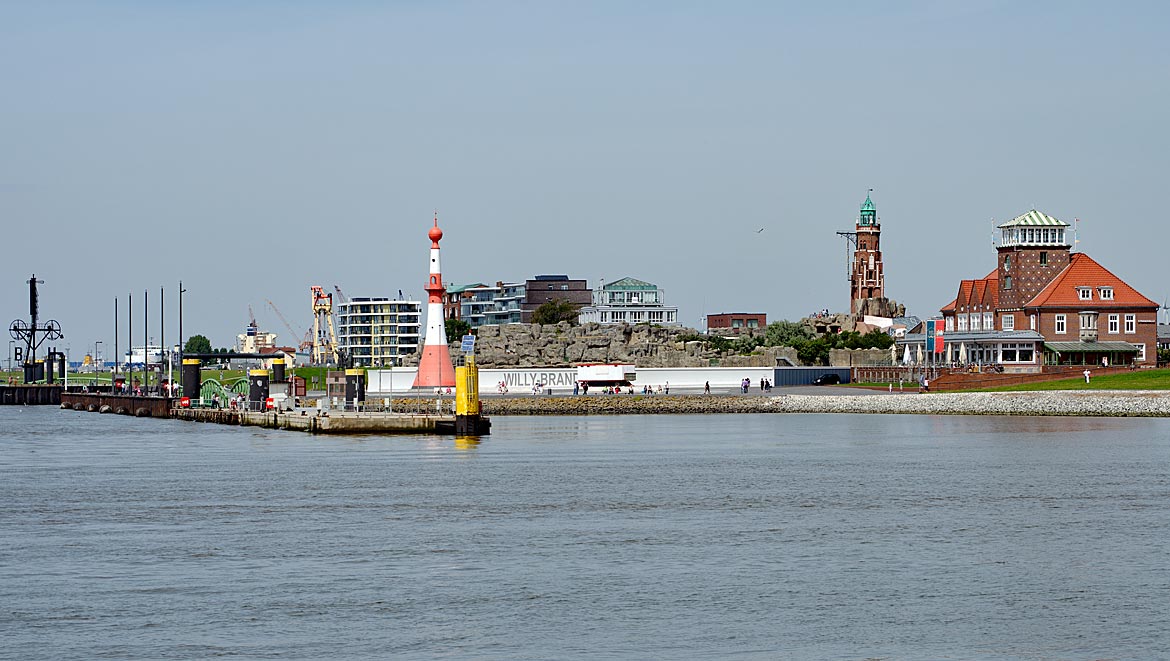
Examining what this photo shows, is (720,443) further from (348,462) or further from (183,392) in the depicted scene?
(183,392)

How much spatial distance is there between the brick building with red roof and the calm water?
183 ft

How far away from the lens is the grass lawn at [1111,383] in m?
97.9

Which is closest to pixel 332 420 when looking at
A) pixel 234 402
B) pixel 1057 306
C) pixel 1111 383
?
pixel 234 402

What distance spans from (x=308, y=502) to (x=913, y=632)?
76.2ft

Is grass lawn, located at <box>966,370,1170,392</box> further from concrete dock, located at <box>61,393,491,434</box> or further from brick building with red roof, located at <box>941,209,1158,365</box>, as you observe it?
concrete dock, located at <box>61,393,491,434</box>

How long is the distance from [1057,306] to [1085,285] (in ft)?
10.4

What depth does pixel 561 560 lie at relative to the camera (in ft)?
105

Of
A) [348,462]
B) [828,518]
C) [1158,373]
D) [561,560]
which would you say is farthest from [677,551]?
[1158,373]

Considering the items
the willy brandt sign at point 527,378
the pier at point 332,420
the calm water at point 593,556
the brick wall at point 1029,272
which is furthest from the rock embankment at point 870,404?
the calm water at point 593,556

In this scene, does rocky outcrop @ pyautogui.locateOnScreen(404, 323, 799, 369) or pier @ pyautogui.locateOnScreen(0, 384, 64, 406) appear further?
rocky outcrop @ pyautogui.locateOnScreen(404, 323, 799, 369)

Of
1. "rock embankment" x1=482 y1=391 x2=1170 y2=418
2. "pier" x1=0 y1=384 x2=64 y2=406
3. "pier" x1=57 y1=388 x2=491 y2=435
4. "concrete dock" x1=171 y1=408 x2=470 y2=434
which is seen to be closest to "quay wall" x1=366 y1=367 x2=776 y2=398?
"rock embankment" x1=482 y1=391 x2=1170 y2=418

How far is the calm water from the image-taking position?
24.4 meters

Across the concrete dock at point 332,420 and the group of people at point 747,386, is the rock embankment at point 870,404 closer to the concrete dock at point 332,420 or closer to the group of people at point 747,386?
the group of people at point 747,386

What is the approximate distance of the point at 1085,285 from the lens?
387ft
